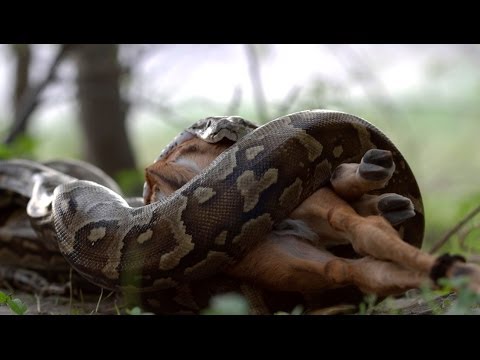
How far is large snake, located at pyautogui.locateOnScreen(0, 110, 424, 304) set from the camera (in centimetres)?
303

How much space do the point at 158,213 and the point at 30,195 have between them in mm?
1903

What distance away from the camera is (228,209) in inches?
118

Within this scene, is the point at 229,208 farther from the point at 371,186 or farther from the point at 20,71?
the point at 20,71

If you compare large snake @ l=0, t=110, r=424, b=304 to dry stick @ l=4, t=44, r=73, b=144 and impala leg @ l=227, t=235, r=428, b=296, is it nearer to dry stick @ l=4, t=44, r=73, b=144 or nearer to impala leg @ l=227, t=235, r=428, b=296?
impala leg @ l=227, t=235, r=428, b=296

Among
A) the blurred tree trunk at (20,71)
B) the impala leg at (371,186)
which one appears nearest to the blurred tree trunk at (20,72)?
the blurred tree trunk at (20,71)

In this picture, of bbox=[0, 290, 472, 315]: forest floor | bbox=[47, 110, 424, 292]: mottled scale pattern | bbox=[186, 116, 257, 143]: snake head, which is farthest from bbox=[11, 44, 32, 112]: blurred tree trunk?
bbox=[47, 110, 424, 292]: mottled scale pattern

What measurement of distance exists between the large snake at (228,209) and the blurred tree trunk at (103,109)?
18.8 ft

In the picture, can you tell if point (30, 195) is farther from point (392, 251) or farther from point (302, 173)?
point (392, 251)

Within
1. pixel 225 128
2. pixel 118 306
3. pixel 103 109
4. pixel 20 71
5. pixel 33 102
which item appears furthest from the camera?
pixel 20 71

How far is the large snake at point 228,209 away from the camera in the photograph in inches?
119

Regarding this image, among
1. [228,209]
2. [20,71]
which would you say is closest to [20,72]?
[20,71]

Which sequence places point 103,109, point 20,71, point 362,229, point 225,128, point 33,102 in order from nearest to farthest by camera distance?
point 362,229 → point 225,128 → point 33,102 → point 103,109 → point 20,71

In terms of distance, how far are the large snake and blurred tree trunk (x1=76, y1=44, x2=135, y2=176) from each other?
572 centimetres

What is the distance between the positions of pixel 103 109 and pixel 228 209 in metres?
6.65
